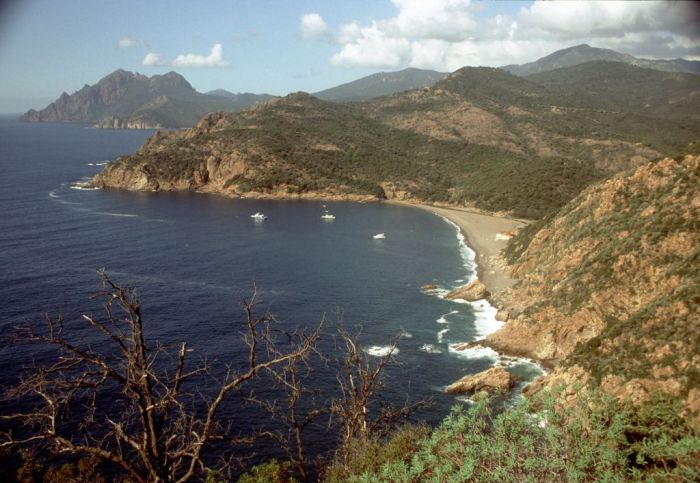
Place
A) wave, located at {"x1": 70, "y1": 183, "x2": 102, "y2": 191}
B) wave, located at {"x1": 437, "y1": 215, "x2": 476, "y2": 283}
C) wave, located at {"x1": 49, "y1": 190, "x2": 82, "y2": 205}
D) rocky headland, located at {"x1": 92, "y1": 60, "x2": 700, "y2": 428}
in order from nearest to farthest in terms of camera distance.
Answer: rocky headland, located at {"x1": 92, "y1": 60, "x2": 700, "y2": 428} < wave, located at {"x1": 437, "y1": 215, "x2": 476, "y2": 283} < wave, located at {"x1": 49, "y1": 190, "x2": 82, "y2": 205} < wave, located at {"x1": 70, "y1": 183, "x2": 102, "y2": 191}

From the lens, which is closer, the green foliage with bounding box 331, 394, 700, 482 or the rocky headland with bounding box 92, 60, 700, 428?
the green foliage with bounding box 331, 394, 700, 482

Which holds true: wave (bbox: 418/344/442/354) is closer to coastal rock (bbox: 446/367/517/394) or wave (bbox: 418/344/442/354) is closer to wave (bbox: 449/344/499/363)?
wave (bbox: 449/344/499/363)

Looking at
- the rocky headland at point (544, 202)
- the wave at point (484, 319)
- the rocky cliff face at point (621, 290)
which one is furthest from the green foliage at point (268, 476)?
the wave at point (484, 319)

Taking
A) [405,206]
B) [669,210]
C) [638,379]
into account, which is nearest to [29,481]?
[638,379]

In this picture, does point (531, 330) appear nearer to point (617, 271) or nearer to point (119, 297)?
point (617, 271)

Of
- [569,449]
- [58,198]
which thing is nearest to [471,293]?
[569,449]

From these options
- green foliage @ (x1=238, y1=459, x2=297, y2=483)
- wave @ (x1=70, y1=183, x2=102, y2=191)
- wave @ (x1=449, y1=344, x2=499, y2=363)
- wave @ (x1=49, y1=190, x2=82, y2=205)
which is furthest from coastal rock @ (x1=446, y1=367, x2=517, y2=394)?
wave @ (x1=70, y1=183, x2=102, y2=191)
